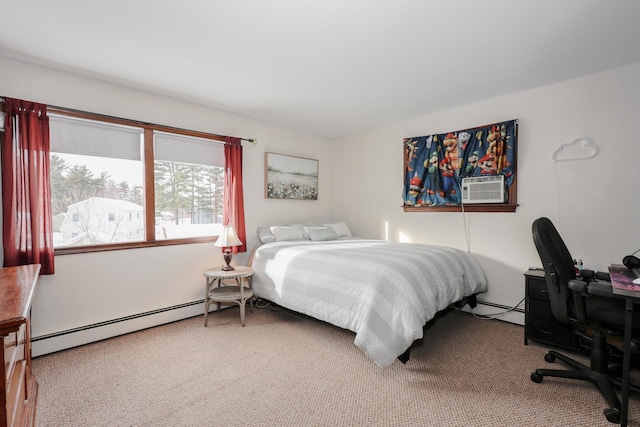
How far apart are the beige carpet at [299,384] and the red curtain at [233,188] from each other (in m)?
1.27

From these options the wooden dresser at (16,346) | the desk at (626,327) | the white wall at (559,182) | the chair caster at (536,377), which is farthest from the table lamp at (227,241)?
the desk at (626,327)

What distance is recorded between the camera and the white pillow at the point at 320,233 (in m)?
3.89

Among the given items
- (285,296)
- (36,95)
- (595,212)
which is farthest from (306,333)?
(36,95)

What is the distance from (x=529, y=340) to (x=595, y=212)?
1.28 m

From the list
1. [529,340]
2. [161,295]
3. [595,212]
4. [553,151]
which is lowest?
[529,340]

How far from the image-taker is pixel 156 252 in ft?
10.0

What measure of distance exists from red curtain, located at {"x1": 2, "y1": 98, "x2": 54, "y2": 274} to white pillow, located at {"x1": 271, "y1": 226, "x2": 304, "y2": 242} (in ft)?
6.98

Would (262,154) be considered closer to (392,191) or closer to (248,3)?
(392,191)

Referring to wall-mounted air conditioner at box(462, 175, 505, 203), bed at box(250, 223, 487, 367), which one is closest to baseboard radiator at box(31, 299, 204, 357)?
bed at box(250, 223, 487, 367)

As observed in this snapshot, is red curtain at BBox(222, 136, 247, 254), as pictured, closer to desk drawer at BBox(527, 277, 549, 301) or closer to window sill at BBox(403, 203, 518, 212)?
window sill at BBox(403, 203, 518, 212)

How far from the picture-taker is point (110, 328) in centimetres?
275

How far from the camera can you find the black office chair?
178cm

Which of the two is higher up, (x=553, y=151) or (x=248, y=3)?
(x=248, y=3)

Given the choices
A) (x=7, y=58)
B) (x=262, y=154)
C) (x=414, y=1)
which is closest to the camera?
(x=414, y=1)
